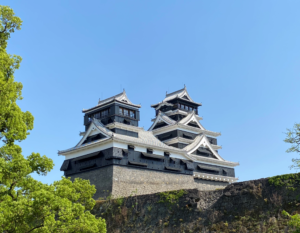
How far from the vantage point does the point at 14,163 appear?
1330cm

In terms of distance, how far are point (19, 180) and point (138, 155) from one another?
24625 mm

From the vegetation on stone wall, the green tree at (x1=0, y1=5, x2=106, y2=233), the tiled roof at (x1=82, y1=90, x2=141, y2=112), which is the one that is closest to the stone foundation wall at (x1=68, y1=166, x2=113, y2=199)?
the vegetation on stone wall

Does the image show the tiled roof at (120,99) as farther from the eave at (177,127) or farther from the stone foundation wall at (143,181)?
the stone foundation wall at (143,181)

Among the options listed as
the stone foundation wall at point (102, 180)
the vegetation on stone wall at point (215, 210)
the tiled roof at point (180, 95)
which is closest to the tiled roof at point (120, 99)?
the stone foundation wall at point (102, 180)

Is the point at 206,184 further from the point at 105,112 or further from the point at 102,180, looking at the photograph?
the point at 105,112

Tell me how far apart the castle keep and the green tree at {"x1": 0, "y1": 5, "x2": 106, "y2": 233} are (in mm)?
20553

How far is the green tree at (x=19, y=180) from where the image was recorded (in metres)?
13.1

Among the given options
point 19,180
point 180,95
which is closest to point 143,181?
point 180,95

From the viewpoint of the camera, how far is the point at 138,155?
3791 cm

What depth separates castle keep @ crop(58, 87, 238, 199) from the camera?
119 ft

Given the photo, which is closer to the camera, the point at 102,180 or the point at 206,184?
the point at 102,180

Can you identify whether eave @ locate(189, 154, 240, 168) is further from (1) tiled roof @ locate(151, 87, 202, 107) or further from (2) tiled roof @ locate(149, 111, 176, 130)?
(1) tiled roof @ locate(151, 87, 202, 107)

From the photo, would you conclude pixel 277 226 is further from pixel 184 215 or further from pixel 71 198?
pixel 71 198

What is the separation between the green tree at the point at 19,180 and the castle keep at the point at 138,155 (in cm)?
2055
